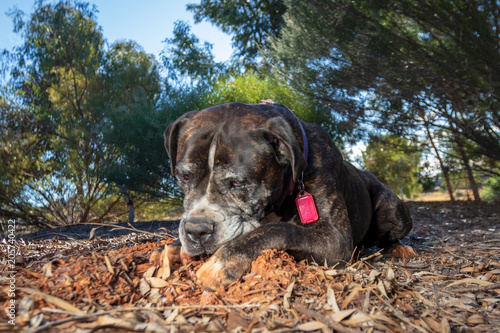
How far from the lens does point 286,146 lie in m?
2.64

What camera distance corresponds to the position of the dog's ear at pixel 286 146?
2566 mm

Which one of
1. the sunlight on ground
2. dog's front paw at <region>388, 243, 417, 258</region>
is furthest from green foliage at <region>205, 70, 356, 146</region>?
dog's front paw at <region>388, 243, 417, 258</region>

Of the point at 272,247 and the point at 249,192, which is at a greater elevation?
the point at 249,192

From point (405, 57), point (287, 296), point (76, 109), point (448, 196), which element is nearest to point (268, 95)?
point (405, 57)

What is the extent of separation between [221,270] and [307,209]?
3.22 ft

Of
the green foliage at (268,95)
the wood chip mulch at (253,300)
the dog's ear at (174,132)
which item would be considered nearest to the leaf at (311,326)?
the wood chip mulch at (253,300)

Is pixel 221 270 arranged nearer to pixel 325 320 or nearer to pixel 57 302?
pixel 325 320

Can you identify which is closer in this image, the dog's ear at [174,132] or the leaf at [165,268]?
the leaf at [165,268]

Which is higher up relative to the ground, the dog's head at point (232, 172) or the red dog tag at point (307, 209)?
the dog's head at point (232, 172)

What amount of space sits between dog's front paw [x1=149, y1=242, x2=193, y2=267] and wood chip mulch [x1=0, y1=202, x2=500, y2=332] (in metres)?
0.07

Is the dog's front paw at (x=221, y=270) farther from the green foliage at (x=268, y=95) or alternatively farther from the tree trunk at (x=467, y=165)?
the tree trunk at (x=467, y=165)

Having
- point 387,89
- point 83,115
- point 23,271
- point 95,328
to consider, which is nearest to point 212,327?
point 95,328

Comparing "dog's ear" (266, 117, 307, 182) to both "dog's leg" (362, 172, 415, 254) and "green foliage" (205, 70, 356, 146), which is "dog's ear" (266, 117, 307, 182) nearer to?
"dog's leg" (362, 172, 415, 254)

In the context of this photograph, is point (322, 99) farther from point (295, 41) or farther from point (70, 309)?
point (70, 309)
